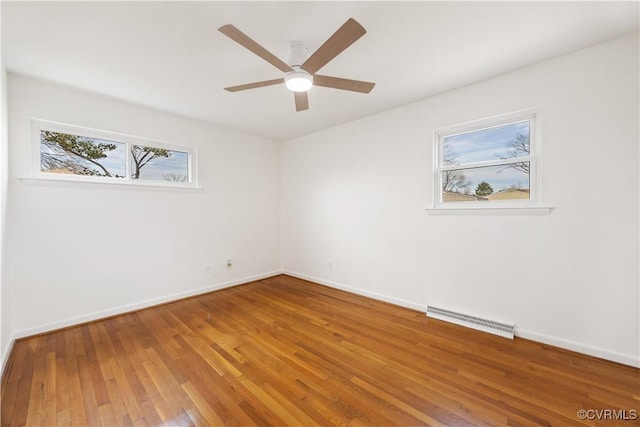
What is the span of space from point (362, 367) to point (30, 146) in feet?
12.3

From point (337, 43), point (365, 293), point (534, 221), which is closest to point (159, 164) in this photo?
point (337, 43)

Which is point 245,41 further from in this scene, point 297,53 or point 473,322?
point 473,322

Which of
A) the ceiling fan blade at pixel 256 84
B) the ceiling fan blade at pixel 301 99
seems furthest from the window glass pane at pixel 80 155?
the ceiling fan blade at pixel 301 99

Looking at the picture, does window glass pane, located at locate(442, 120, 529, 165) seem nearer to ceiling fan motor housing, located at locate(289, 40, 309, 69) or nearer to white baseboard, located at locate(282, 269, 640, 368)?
white baseboard, located at locate(282, 269, 640, 368)

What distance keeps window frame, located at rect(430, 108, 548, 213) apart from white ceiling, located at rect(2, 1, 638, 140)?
0.44 m

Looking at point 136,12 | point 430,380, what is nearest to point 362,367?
point 430,380

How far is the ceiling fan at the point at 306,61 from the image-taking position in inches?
60.7

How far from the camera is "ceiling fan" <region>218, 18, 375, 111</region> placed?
154 centimetres

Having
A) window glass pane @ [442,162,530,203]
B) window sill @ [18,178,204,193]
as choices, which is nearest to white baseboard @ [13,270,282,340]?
window sill @ [18,178,204,193]

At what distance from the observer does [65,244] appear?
8.76 feet

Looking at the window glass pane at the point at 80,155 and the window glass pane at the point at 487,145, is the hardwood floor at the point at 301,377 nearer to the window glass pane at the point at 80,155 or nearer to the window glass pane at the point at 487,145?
the window glass pane at the point at 80,155

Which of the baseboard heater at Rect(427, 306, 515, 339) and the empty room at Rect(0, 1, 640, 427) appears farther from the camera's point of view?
the baseboard heater at Rect(427, 306, 515, 339)

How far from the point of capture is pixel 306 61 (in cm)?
184

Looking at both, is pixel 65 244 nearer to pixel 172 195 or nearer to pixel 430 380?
pixel 172 195
